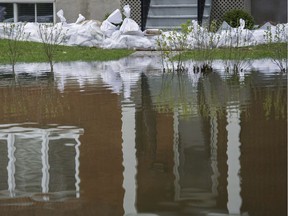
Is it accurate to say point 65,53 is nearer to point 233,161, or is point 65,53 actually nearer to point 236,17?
point 236,17

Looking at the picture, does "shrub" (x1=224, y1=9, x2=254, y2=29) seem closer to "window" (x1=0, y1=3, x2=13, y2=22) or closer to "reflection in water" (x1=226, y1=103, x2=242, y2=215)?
"window" (x1=0, y1=3, x2=13, y2=22)

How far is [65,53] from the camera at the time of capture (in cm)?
2133

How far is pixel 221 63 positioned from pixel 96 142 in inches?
374

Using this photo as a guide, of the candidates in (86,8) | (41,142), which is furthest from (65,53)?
(41,142)

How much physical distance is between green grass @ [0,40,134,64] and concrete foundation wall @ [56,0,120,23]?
19.9 ft

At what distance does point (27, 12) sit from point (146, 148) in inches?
921

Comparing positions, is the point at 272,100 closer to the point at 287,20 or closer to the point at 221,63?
the point at 221,63

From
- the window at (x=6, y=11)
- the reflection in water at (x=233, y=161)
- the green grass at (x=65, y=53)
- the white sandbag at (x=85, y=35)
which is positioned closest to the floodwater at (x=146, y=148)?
the reflection in water at (x=233, y=161)

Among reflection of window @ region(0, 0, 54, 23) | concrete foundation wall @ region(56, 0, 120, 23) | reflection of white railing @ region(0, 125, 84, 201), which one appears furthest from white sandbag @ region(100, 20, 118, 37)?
reflection of white railing @ region(0, 125, 84, 201)

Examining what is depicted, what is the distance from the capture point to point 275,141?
7602 millimetres

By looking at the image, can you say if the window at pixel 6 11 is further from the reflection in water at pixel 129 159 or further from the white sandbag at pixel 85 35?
the reflection in water at pixel 129 159

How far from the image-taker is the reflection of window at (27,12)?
3000 centimetres

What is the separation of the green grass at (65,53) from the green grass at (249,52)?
9.74 feet

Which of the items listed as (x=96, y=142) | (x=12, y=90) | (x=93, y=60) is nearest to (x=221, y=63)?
(x=93, y=60)
